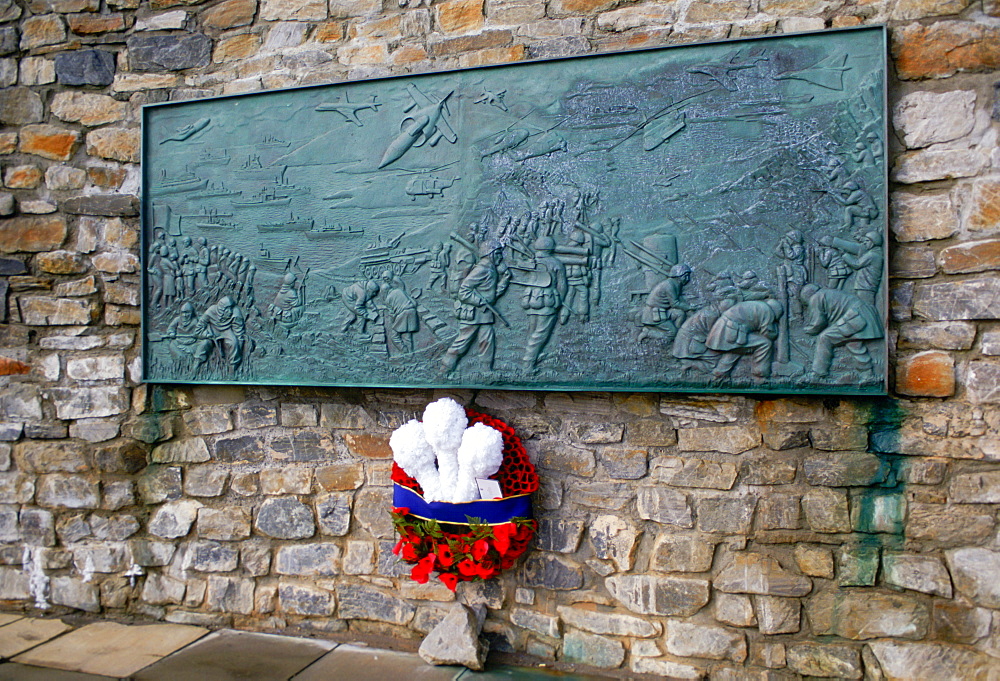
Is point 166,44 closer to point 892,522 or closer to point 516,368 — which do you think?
point 516,368

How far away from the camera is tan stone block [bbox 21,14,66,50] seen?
397cm

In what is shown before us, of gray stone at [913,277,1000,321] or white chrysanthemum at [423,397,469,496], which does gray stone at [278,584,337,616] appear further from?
gray stone at [913,277,1000,321]

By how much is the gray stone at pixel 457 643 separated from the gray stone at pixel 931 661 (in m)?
1.64

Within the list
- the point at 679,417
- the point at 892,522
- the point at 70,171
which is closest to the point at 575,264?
the point at 679,417

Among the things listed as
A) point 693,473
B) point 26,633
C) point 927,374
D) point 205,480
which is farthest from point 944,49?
point 26,633

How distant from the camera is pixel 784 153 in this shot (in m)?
3.03

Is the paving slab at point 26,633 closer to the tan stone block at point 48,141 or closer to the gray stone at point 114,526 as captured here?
the gray stone at point 114,526

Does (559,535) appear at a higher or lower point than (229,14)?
lower

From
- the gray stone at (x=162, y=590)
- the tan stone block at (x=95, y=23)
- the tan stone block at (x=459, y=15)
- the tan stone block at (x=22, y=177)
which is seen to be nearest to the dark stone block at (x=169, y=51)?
the tan stone block at (x=95, y=23)

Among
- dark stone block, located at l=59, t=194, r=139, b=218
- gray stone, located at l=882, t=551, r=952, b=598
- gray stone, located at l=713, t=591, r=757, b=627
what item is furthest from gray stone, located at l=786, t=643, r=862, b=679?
dark stone block, located at l=59, t=194, r=139, b=218

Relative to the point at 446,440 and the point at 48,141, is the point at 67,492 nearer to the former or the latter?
the point at 48,141

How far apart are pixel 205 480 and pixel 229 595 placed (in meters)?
0.60

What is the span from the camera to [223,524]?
3.78 metres

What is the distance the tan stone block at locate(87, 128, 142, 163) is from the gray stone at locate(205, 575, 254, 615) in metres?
2.27
